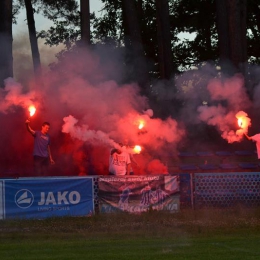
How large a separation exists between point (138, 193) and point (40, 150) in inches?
171

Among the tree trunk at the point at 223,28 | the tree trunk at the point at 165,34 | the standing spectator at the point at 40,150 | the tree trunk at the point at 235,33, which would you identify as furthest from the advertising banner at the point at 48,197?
the tree trunk at the point at 165,34

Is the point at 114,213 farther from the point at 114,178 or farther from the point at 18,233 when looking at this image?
the point at 18,233

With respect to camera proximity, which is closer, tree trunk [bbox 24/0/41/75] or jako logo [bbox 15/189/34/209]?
jako logo [bbox 15/189/34/209]

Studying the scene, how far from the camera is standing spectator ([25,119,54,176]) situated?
22.0 metres

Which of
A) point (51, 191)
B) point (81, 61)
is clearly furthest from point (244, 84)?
point (51, 191)

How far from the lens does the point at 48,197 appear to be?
18.4m

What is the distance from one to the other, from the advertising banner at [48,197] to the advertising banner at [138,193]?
414mm

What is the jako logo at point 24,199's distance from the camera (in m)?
18.1

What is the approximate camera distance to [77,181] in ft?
61.7

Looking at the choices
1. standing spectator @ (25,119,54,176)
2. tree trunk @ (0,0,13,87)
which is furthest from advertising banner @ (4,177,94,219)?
tree trunk @ (0,0,13,87)

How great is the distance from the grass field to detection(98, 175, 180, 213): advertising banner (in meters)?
0.44

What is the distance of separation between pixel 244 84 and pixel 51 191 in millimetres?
11076

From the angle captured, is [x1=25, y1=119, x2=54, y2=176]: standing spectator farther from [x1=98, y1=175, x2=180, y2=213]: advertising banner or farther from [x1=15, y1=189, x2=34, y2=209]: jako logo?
[x1=15, y1=189, x2=34, y2=209]: jako logo

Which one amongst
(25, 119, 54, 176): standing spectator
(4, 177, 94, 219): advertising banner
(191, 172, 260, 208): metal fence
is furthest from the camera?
(25, 119, 54, 176): standing spectator
